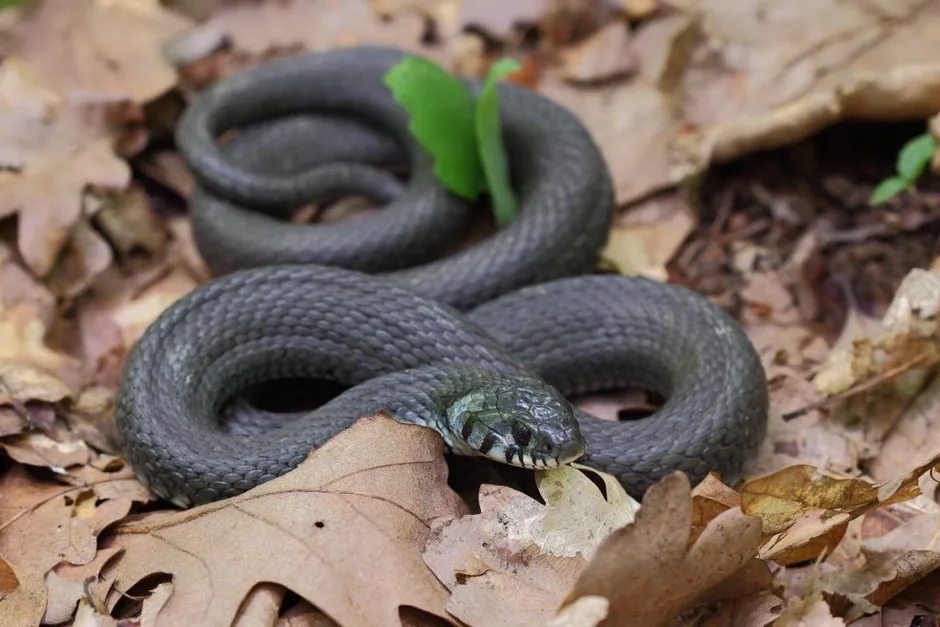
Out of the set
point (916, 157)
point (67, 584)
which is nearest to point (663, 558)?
point (67, 584)

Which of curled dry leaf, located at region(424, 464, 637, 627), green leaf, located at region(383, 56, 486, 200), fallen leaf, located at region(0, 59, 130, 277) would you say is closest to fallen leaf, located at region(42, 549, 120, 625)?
curled dry leaf, located at region(424, 464, 637, 627)

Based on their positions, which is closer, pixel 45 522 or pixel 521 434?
pixel 521 434

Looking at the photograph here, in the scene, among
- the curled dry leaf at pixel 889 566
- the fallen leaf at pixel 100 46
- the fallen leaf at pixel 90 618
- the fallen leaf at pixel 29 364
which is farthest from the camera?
the fallen leaf at pixel 100 46

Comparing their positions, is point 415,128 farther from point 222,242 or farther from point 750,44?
point 750,44

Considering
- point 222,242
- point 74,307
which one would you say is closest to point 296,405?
point 222,242

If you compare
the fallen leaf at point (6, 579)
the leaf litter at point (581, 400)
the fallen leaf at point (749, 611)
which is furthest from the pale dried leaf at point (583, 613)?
the fallen leaf at point (6, 579)

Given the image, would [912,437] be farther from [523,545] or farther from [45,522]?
[45,522]

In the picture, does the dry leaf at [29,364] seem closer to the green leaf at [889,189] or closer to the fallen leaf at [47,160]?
the fallen leaf at [47,160]
